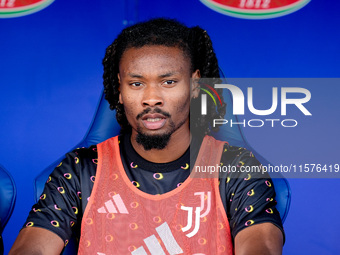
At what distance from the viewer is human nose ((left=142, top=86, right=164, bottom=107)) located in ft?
5.17

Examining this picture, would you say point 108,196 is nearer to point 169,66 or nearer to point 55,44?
point 169,66

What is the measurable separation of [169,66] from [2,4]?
131 cm

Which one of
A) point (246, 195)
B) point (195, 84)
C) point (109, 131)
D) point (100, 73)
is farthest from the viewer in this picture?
point (100, 73)

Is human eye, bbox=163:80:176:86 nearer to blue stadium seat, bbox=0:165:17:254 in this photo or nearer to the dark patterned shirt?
the dark patterned shirt

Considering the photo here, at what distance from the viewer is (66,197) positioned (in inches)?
60.9

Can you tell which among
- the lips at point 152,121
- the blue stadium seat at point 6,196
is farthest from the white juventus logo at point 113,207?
the blue stadium seat at point 6,196

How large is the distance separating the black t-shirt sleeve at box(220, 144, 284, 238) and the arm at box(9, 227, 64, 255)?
54 centimetres

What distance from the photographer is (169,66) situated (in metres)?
1.61

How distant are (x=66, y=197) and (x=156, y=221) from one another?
0.99 feet

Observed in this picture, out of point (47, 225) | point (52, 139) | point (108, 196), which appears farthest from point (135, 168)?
point (52, 139)

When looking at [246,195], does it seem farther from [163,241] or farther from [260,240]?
[163,241]

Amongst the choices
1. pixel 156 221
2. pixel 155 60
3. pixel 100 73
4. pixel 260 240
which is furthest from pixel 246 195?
pixel 100 73

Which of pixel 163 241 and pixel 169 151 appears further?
pixel 169 151

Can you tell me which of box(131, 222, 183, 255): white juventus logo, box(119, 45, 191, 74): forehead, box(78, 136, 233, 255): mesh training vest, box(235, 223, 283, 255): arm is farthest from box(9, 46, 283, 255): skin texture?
box(235, 223, 283, 255): arm
